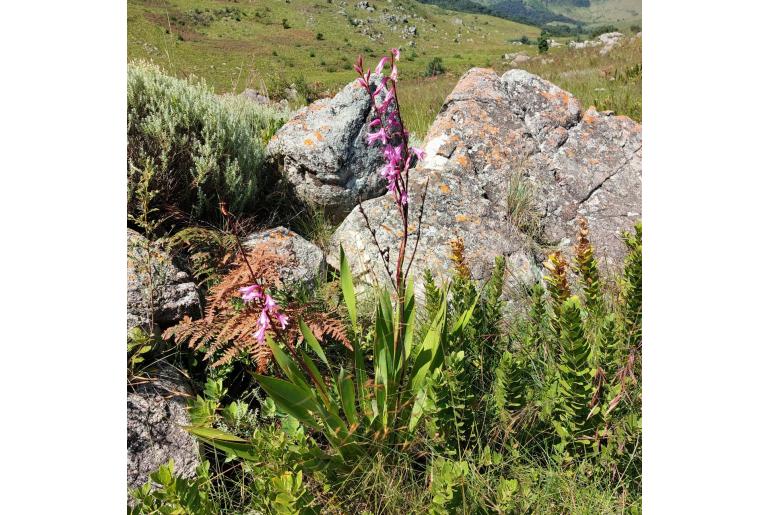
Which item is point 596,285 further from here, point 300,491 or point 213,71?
point 213,71

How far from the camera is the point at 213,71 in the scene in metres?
7.46

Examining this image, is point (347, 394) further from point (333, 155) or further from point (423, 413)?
point (333, 155)

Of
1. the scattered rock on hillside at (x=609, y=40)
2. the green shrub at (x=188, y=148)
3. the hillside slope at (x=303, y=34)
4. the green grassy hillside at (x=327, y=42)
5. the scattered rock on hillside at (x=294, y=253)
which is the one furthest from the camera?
the scattered rock on hillside at (x=609, y=40)

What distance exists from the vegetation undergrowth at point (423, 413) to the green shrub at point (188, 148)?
122cm

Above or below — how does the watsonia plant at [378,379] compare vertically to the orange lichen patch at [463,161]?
below

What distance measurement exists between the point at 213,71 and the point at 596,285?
6.74 meters

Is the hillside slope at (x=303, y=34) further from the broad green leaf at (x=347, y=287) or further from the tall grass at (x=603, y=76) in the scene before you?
the broad green leaf at (x=347, y=287)

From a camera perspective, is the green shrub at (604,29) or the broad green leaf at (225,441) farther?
the green shrub at (604,29)

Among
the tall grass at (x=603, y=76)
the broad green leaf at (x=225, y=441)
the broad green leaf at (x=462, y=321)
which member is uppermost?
the tall grass at (x=603, y=76)

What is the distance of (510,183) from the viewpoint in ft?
12.3

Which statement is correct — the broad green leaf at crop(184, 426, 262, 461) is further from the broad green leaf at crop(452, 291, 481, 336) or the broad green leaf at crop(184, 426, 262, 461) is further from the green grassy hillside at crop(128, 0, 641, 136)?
the green grassy hillside at crop(128, 0, 641, 136)

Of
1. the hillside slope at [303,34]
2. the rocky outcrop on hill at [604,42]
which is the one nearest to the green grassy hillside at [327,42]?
the hillside slope at [303,34]

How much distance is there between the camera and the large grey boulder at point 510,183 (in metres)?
3.28

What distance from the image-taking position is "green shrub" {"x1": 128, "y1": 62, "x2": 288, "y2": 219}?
3211 mm
